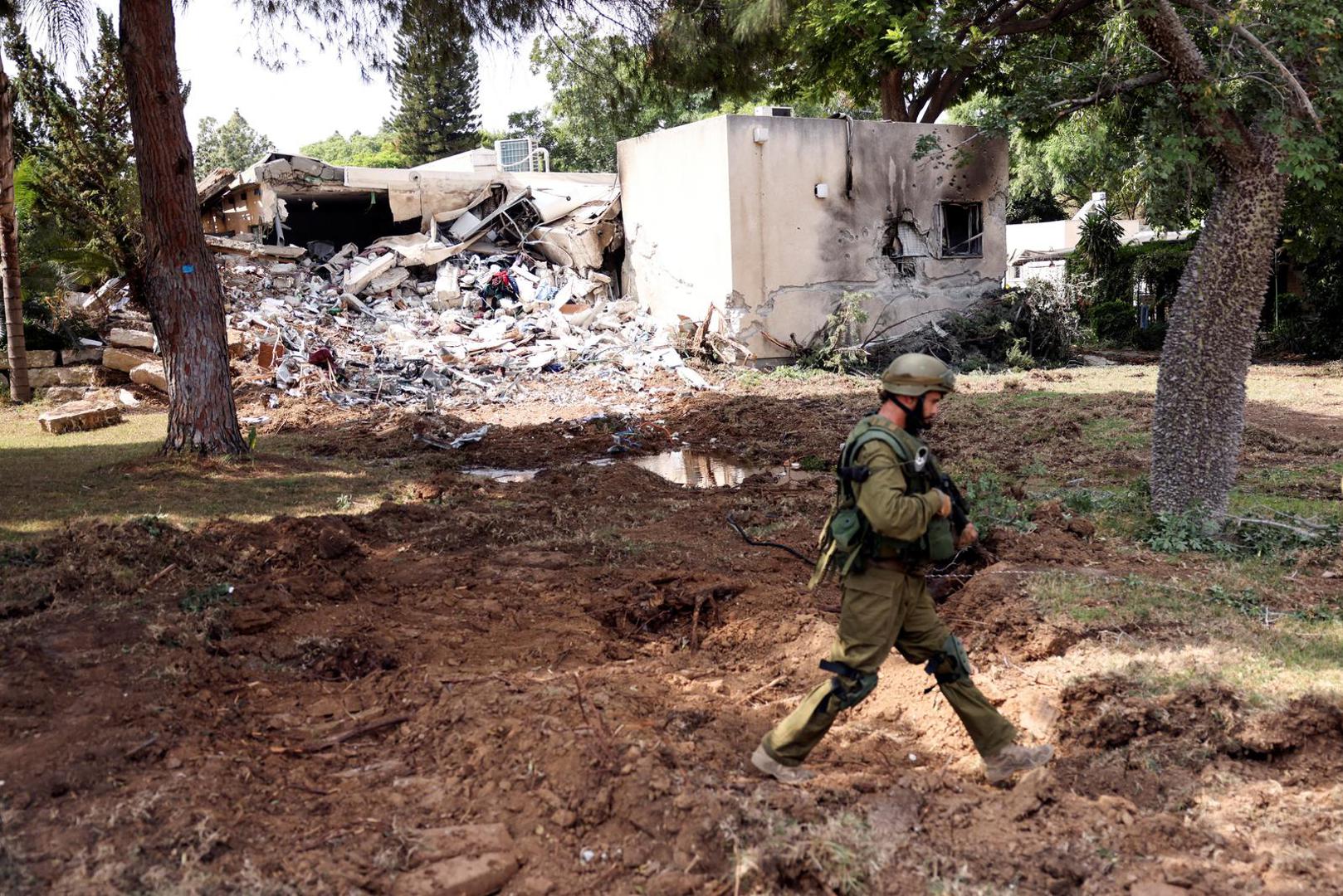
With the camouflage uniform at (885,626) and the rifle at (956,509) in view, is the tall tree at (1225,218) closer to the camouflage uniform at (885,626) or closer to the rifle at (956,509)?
the rifle at (956,509)

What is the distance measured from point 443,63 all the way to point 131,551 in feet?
22.3

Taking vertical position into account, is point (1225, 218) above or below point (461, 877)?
above

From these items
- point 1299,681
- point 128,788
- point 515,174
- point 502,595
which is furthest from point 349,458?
point 515,174

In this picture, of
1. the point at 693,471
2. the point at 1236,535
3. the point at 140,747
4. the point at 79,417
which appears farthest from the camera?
the point at 79,417

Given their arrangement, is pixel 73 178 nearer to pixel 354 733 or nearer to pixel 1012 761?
pixel 354 733

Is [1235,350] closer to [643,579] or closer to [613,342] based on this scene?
[643,579]

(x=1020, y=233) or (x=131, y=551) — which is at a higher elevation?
(x=1020, y=233)

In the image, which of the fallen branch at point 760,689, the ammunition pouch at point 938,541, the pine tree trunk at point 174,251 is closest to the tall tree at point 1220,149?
the fallen branch at point 760,689

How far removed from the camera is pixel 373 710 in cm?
445

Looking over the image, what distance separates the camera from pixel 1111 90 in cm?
691

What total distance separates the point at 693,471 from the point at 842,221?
27.1 ft

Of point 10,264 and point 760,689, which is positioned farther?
point 10,264

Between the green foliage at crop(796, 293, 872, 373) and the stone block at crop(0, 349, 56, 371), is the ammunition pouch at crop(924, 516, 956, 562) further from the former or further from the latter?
the stone block at crop(0, 349, 56, 371)

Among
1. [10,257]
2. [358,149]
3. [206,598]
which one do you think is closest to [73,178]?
[10,257]
